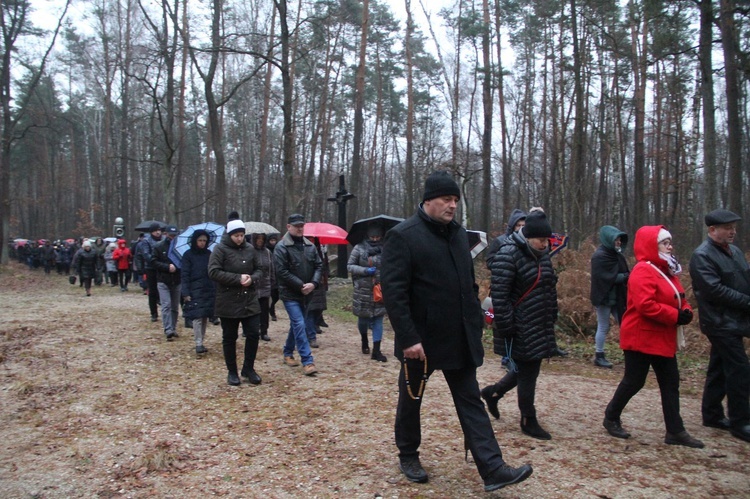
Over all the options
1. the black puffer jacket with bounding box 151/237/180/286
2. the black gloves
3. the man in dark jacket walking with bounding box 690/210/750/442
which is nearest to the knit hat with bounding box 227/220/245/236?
the black puffer jacket with bounding box 151/237/180/286

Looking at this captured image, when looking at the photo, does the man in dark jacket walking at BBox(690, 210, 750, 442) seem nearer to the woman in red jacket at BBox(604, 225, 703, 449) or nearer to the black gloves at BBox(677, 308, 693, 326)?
the woman in red jacket at BBox(604, 225, 703, 449)

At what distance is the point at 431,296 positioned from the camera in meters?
3.70

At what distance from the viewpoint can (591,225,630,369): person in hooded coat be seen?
299 inches

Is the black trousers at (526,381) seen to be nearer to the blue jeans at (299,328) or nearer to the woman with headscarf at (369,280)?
the blue jeans at (299,328)

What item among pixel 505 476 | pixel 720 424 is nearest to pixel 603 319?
pixel 720 424

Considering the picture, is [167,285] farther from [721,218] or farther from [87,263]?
[87,263]

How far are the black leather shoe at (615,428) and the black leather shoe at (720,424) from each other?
981 mm

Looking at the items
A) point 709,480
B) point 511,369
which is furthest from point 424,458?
point 709,480

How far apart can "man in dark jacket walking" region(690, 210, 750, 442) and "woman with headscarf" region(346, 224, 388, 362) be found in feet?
13.9

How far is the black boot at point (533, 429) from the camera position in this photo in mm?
4836

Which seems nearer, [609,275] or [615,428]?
[615,428]

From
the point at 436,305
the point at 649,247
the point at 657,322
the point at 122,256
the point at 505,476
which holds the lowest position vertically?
the point at 505,476

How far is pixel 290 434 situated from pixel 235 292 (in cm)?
206

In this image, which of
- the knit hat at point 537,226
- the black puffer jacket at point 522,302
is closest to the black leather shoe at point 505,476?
the black puffer jacket at point 522,302
